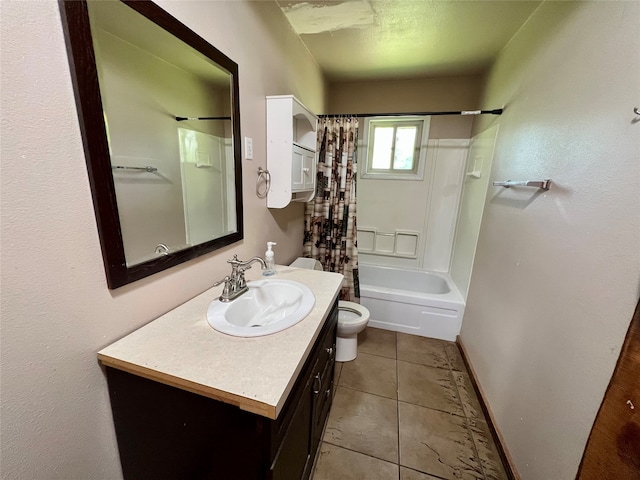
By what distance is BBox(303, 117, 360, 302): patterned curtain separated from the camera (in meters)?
2.07

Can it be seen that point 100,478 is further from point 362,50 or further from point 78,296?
point 362,50

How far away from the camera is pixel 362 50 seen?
1.98 m

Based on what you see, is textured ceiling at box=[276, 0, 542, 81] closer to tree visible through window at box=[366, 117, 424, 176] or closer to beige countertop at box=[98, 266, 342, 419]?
tree visible through window at box=[366, 117, 424, 176]

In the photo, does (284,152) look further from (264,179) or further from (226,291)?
(226,291)

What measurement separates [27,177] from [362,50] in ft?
7.18

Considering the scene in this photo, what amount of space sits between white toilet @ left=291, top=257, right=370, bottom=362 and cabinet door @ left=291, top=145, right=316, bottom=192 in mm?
593

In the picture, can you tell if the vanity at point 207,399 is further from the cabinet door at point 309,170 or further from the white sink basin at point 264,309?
the cabinet door at point 309,170

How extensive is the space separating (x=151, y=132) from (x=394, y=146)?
8.20 ft

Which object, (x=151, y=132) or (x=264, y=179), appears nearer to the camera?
(x=151, y=132)

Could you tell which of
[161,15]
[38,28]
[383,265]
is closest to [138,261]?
[38,28]

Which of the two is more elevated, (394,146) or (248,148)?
(394,146)

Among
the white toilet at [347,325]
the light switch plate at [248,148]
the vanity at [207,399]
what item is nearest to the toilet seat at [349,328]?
the white toilet at [347,325]

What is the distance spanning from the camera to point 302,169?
1.72 m

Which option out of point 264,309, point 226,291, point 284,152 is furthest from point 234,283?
point 284,152
